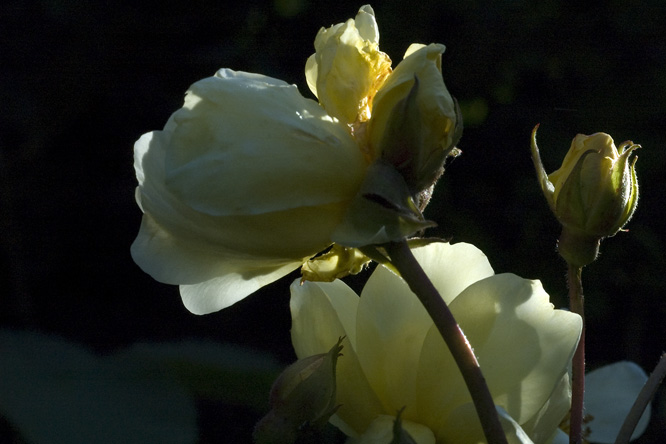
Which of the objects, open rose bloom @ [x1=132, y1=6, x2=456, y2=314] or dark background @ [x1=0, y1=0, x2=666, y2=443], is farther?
dark background @ [x1=0, y1=0, x2=666, y2=443]

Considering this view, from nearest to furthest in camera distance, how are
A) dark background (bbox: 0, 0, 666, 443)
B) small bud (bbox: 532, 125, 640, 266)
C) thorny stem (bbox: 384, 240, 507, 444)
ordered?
thorny stem (bbox: 384, 240, 507, 444)
small bud (bbox: 532, 125, 640, 266)
dark background (bbox: 0, 0, 666, 443)

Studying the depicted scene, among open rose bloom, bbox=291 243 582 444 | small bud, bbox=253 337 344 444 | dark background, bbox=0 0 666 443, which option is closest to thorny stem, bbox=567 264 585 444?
open rose bloom, bbox=291 243 582 444

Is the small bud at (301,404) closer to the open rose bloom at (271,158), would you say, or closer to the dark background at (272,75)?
the open rose bloom at (271,158)

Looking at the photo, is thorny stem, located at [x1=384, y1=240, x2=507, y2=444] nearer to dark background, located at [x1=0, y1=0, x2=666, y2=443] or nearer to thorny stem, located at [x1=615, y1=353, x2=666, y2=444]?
thorny stem, located at [x1=615, y1=353, x2=666, y2=444]

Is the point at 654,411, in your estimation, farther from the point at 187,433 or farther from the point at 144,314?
the point at 187,433

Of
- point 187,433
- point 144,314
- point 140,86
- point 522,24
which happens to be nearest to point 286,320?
point 144,314

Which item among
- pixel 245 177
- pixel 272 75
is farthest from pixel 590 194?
pixel 272 75

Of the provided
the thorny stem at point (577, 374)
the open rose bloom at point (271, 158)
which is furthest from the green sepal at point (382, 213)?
the thorny stem at point (577, 374)

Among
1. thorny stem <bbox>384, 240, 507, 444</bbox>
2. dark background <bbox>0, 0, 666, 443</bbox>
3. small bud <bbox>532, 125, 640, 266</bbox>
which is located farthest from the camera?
dark background <bbox>0, 0, 666, 443</bbox>
